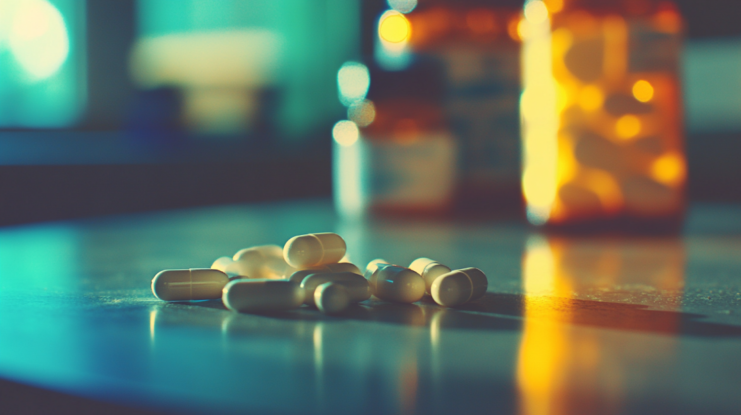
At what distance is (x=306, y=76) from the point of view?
8.67ft

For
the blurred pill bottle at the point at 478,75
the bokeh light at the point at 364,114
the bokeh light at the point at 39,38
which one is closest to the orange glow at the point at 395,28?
the blurred pill bottle at the point at 478,75

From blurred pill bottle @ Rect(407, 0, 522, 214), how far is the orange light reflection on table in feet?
1.29

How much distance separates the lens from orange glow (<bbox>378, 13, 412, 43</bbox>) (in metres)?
1.19

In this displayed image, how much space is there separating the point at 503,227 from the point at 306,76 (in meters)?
1.76

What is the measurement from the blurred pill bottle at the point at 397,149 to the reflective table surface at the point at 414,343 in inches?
13.5

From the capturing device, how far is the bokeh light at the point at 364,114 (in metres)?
1.14

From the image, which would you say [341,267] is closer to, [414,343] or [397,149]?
[414,343]

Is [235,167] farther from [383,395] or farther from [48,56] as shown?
[383,395]

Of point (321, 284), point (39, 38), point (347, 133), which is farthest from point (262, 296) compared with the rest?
point (39, 38)

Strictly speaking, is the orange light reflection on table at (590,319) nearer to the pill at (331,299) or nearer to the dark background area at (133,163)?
the pill at (331,299)

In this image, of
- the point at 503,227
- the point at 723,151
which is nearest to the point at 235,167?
the point at 503,227

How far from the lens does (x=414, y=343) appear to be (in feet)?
1.25

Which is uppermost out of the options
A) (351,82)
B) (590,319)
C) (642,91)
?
Answer: (351,82)

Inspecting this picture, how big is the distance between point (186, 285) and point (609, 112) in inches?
23.6
